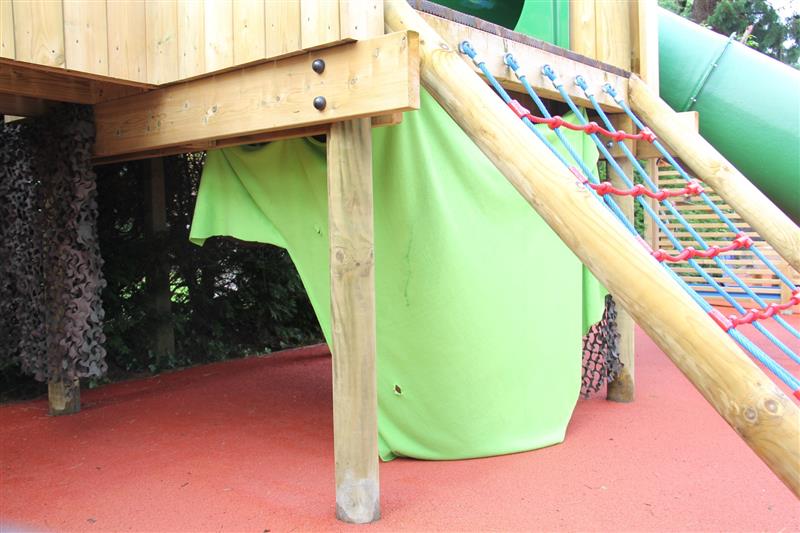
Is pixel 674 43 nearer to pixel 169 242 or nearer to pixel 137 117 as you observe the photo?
pixel 137 117

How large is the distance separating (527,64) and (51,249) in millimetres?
2886

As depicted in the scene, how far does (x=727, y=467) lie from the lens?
11.4 ft

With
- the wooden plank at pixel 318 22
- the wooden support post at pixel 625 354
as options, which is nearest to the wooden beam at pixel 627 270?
the wooden plank at pixel 318 22

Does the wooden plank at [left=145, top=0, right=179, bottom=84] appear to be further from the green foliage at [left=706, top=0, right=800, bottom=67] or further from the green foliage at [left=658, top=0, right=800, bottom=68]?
the green foliage at [left=706, top=0, right=800, bottom=67]

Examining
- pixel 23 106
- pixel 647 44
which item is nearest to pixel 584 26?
pixel 647 44

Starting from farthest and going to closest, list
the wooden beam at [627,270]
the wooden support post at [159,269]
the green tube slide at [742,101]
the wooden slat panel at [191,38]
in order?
the wooden support post at [159,269] → the green tube slide at [742,101] → the wooden slat panel at [191,38] → the wooden beam at [627,270]

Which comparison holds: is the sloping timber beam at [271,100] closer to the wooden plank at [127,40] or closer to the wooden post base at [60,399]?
the wooden plank at [127,40]

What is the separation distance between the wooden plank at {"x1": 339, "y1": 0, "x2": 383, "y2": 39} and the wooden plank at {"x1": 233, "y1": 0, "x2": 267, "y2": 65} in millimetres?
446

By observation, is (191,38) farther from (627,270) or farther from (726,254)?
(726,254)

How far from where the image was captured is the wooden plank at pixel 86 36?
3062 millimetres

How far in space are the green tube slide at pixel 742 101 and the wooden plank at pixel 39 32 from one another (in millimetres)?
3954

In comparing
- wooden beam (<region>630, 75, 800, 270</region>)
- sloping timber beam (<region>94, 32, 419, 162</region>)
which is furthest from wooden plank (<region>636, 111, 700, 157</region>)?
sloping timber beam (<region>94, 32, 419, 162</region>)

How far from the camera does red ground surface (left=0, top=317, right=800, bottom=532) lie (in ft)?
9.47

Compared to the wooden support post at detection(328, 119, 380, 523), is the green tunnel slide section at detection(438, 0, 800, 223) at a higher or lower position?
higher
